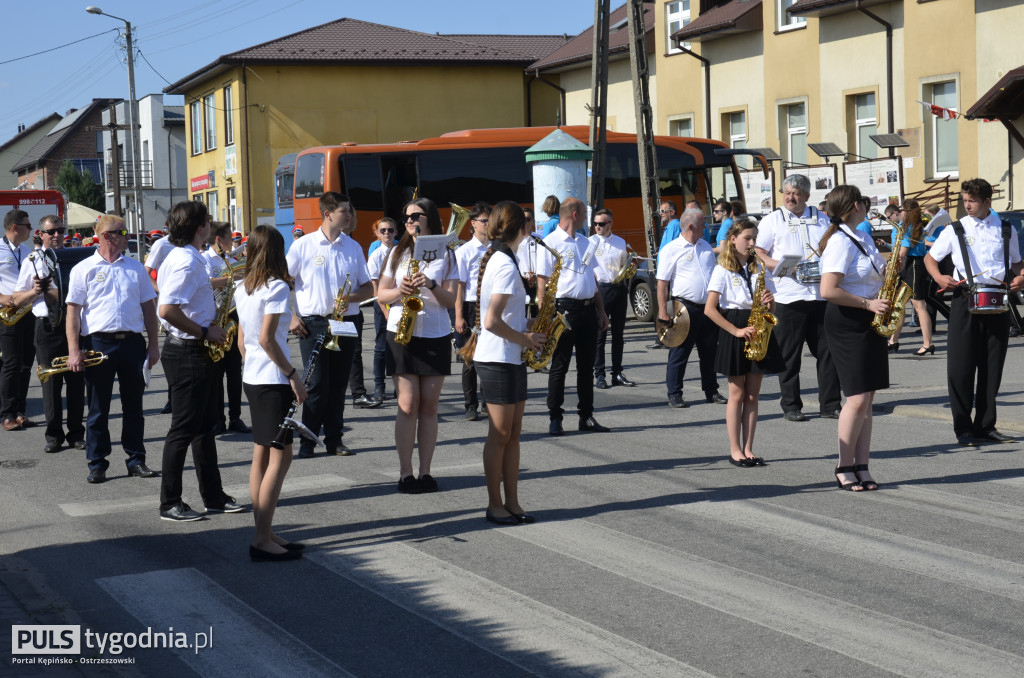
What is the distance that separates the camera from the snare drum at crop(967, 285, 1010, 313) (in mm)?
9586

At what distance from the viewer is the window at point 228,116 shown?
4844 cm

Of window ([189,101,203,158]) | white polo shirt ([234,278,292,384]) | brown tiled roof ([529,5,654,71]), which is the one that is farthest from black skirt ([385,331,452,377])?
window ([189,101,203,158])

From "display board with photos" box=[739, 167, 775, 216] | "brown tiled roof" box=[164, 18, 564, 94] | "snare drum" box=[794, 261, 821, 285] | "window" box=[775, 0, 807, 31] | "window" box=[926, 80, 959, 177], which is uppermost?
"brown tiled roof" box=[164, 18, 564, 94]

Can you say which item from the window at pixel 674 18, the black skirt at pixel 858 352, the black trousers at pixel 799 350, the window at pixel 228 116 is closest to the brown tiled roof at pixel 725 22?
the window at pixel 674 18

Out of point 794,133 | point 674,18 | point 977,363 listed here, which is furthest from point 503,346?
point 674,18

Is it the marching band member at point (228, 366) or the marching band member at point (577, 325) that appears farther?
the marching band member at point (228, 366)

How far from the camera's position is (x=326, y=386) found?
870 cm

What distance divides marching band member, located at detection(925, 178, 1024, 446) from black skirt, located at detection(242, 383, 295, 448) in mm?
5604

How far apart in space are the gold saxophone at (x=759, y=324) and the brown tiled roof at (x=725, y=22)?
24968mm

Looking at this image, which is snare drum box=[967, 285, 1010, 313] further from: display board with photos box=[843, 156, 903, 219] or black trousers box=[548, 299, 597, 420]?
display board with photos box=[843, 156, 903, 219]

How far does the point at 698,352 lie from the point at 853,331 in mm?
4386

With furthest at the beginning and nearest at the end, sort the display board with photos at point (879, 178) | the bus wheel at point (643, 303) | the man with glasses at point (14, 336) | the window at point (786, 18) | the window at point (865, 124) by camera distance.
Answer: the window at point (786, 18)
the window at point (865, 124)
the display board with photos at point (879, 178)
the bus wheel at point (643, 303)
the man with glasses at point (14, 336)

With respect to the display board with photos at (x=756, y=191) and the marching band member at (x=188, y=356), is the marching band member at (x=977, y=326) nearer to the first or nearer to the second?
the marching band member at (x=188, y=356)

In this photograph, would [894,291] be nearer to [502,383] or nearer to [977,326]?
[977,326]
